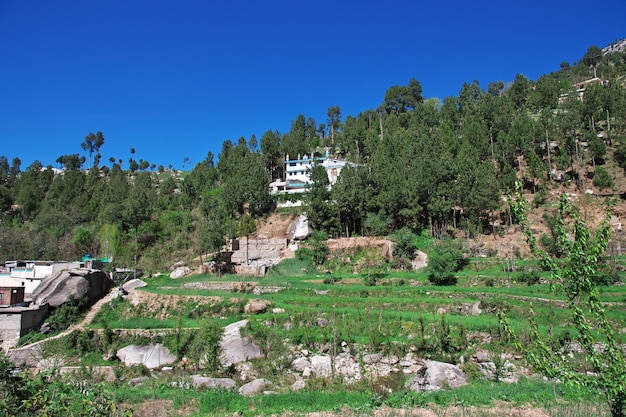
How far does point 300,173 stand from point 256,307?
42.0 metres

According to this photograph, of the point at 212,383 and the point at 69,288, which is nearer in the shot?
the point at 212,383

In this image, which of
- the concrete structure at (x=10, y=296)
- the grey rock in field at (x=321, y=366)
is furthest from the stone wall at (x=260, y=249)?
the grey rock in field at (x=321, y=366)

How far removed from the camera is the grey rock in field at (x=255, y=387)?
1612 centimetres

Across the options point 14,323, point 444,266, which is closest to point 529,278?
point 444,266

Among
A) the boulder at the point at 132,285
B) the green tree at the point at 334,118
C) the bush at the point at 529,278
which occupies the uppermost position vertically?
the green tree at the point at 334,118

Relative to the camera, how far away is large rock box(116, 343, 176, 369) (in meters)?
21.8

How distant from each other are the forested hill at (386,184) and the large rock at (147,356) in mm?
19429

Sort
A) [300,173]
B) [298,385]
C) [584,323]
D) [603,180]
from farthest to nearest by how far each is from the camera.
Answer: [300,173] → [603,180] → [298,385] → [584,323]

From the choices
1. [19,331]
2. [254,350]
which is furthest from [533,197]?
[19,331]

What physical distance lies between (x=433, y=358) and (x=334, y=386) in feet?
17.6

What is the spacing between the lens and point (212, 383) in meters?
17.3

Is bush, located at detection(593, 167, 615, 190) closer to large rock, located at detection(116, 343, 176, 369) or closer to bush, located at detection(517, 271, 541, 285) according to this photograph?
bush, located at detection(517, 271, 541, 285)

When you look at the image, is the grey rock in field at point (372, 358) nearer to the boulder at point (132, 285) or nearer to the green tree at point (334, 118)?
the boulder at point (132, 285)

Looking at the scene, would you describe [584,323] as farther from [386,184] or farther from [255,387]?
[386,184]
